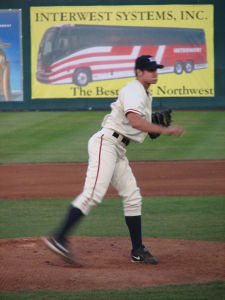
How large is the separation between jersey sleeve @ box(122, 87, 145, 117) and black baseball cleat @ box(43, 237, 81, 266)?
1213mm

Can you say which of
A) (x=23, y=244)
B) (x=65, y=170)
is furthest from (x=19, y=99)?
(x=23, y=244)

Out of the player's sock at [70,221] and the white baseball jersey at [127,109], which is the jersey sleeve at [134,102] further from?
the player's sock at [70,221]

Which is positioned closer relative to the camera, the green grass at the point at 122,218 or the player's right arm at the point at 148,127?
the player's right arm at the point at 148,127

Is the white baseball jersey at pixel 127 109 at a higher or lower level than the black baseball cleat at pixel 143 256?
higher

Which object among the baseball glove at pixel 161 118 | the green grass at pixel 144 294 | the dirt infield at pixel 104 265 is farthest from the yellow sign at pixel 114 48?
the green grass at pixel 144 294

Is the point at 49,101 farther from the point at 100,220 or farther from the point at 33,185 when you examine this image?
the point at 100,220

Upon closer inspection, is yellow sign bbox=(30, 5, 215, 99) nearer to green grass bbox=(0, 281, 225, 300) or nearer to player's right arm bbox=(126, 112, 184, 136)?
player's right arm bbox=(126, 112, 184, 136)

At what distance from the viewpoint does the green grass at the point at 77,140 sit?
12702 mm

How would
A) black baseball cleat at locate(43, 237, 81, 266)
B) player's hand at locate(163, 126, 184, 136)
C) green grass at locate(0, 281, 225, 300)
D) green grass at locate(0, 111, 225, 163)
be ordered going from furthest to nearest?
green grass at locate(0, 111, 225, 163), black baseball cleat at locate(43, 237, 81, 266), player's hand at locate(163, 126, 184, 136), green grass at locate(0, 281, 225, 300)

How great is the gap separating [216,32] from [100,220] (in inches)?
606

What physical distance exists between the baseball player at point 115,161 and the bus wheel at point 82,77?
54.1 ft

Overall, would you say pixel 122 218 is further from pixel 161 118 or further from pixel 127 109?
pixel 127 109

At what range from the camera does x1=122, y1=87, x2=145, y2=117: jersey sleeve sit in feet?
17.3

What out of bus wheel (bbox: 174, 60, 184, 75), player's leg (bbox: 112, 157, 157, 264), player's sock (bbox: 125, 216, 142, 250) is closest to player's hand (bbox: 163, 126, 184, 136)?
player's leg (bbox: 112, 157, 157, 264)
